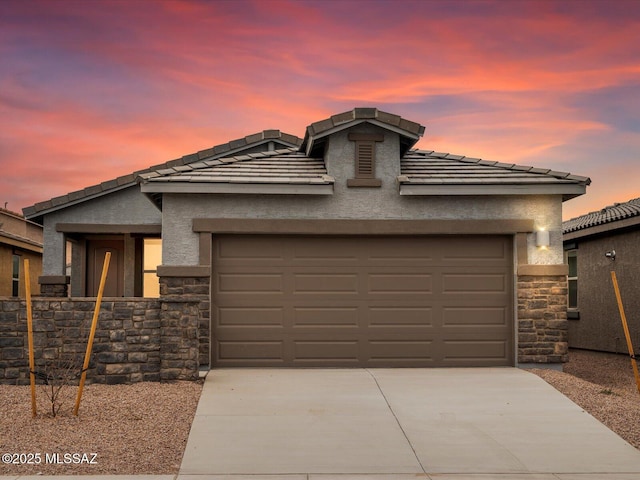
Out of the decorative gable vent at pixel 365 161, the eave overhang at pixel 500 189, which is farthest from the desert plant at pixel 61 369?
the eave overhang at pixel 500 189

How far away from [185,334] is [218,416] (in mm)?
2259

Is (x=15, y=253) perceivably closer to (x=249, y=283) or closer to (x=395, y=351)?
(x=249, y=283)

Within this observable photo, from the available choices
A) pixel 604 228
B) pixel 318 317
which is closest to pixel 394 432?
pixel 318 317

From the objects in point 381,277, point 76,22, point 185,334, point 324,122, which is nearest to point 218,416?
point 185,334

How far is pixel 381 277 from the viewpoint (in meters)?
14.0

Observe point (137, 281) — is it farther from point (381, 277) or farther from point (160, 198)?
point (381, 277)

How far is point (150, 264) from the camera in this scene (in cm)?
1970

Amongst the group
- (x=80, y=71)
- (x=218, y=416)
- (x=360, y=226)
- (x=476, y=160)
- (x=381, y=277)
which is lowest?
(x=218, y=416)

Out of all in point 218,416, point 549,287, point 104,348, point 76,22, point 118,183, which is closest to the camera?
point 218,416

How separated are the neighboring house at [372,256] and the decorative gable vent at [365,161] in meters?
0.02

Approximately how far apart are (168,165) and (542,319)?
9425 millimetres

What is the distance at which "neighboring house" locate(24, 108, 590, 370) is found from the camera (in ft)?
45.0

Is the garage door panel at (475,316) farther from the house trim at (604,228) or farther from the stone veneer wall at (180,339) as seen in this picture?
the house trim at (604,228)

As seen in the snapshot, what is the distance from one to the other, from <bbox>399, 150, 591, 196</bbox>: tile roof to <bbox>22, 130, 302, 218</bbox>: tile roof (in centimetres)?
514
